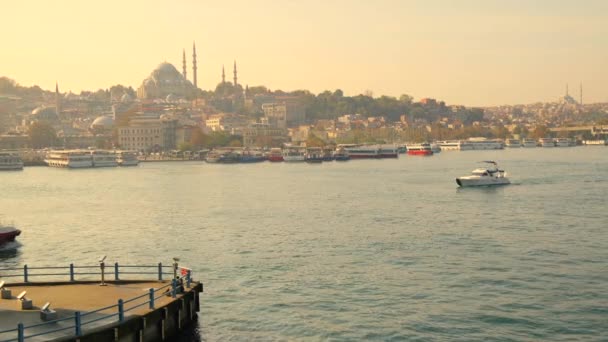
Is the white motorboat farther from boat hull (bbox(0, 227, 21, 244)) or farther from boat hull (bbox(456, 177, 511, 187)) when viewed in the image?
boat hull (bbox(0, 227, 21, 244))

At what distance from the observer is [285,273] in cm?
2836

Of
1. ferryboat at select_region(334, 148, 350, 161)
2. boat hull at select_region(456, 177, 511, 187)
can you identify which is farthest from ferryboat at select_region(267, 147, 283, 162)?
boat hull at select_region(456, 177, 511, 187)

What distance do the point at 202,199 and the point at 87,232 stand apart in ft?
65.6

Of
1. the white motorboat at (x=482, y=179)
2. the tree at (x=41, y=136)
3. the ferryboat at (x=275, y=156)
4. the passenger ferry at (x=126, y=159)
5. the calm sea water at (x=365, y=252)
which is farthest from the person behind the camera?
the tree at (x=41, y=136)

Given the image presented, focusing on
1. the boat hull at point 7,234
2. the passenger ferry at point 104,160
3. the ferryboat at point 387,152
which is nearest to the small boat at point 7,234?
the boat hull at point 7,234

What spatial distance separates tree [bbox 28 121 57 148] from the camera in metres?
165

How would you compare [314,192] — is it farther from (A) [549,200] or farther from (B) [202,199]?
(A) [549,200]

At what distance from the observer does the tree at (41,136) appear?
16525 cm

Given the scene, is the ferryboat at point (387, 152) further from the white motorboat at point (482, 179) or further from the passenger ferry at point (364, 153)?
the white motorboat at point (482, 179)

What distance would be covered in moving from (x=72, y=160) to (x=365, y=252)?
338 ft

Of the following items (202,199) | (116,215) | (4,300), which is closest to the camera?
(4,300)

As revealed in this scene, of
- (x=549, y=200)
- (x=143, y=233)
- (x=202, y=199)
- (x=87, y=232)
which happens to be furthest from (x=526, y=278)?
(x=202, y=199)

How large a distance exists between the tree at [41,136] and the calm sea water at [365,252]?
341 ft

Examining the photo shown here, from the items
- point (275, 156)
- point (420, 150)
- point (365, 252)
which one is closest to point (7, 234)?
point (365, 252)
